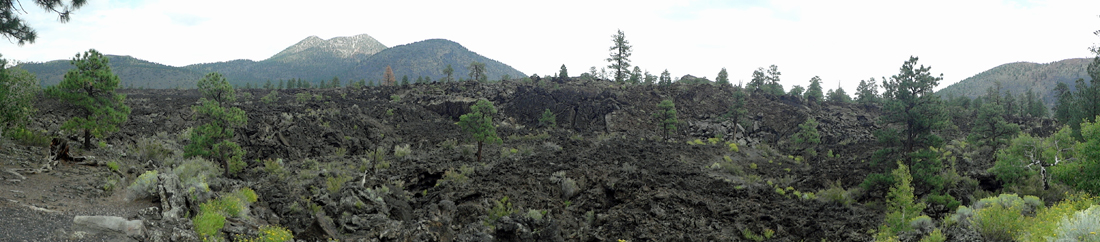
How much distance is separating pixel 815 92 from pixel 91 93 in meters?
77.3

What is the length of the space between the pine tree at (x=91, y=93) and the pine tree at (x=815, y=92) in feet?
242

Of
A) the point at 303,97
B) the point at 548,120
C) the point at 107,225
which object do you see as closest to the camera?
the point at 107,225

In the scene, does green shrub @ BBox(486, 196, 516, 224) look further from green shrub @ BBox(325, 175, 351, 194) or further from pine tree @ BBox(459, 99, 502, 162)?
pine tree @ BBox(459, 99, 502, 162)

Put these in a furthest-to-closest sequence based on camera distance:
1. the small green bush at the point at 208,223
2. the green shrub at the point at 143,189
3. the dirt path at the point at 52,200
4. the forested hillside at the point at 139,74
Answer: the forested hillside at the point at 139,74 → the green shrub at the point at 143,189 → the small green bush at the point at 208,223 → the dirt path at the point at 52,200

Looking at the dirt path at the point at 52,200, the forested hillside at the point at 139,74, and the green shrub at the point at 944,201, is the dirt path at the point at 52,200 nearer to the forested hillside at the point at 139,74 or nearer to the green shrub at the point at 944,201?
the green shrub at the point at 944,201

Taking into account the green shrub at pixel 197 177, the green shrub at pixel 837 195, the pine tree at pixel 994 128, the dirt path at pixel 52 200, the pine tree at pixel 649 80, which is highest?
the pine tree at pixel 649 80

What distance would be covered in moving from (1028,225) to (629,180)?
15926 mm

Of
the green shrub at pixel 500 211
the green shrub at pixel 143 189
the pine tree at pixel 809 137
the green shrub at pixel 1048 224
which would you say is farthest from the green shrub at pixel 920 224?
the green shrub at pixel 143 189

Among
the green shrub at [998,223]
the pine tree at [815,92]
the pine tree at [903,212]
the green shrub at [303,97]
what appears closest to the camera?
the green shrub at [998,223]

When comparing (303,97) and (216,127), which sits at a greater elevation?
(303,97)

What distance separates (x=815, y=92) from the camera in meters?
68.9

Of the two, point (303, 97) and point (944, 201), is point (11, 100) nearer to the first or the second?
point (944, 201)

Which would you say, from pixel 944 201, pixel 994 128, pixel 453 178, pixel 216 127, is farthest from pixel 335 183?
pixel 994 128

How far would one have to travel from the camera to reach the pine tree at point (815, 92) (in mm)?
67750
